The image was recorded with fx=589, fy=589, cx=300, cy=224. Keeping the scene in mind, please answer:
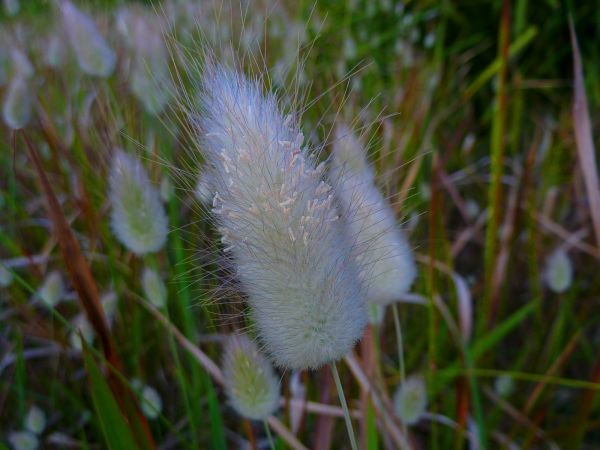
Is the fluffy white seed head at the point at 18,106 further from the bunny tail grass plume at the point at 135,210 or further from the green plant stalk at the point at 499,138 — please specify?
the green plant stalk at the point at 499,138

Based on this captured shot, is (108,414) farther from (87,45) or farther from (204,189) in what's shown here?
(87,45)

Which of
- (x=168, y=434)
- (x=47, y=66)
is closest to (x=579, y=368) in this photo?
(x=168, y=434)

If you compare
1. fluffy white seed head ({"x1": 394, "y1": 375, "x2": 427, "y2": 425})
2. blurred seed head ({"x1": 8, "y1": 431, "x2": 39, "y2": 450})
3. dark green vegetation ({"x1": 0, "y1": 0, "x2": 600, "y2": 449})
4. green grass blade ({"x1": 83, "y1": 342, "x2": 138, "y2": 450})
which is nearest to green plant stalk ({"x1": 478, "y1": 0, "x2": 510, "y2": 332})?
dark green vegetation ({"x1": 0, "y1": 0, "x2": 600, "y2": 449})

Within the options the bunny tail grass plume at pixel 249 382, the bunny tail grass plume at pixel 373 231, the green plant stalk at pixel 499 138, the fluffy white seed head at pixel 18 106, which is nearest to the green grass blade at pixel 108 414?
the bunny tail grass plume at pixel 249 382

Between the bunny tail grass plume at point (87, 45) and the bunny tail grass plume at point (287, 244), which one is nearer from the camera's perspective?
the bunny tail grass plume at point (287, 244)

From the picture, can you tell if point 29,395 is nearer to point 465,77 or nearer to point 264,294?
point 264,294

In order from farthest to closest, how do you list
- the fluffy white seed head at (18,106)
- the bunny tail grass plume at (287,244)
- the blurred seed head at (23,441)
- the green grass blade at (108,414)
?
the fluffy white seed head at (18,106)
the blurred seed head at (23,441)
the green grass blade at (108,414)
the bunny tail grass plume at (287,244)
